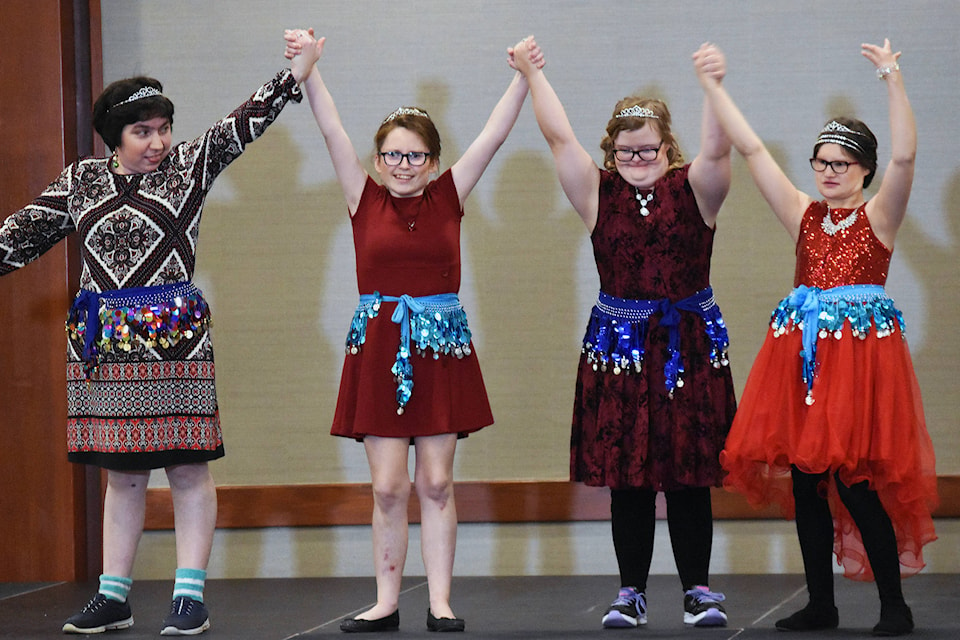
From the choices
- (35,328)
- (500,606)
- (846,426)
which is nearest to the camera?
(846,426)

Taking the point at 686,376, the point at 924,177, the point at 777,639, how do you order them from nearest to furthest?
the point at 777,639
the point at 686,376
the point at 924,177

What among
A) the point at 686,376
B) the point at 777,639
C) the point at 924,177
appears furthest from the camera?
the point at 924,177

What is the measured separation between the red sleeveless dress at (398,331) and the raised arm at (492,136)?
0.03 metres

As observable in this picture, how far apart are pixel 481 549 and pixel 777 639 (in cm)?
142

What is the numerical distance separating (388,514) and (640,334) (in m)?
0.74

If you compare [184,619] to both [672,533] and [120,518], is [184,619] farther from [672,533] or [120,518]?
[672,533]

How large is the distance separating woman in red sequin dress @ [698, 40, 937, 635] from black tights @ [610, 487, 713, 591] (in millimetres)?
150

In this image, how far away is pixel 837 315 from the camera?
109 inches

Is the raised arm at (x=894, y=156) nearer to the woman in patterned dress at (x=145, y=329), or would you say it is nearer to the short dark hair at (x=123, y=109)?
the woman in patterned dress at (x=145, y=329)

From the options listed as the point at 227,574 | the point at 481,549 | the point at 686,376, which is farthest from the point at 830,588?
the point at 227,574

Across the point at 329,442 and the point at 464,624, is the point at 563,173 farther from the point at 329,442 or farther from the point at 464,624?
the point at 329,442

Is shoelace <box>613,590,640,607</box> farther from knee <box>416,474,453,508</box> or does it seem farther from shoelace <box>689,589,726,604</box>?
knee <box>416,474,453,508</box>

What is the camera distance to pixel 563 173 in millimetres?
3020

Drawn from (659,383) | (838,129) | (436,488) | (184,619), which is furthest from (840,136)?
(184,619)
